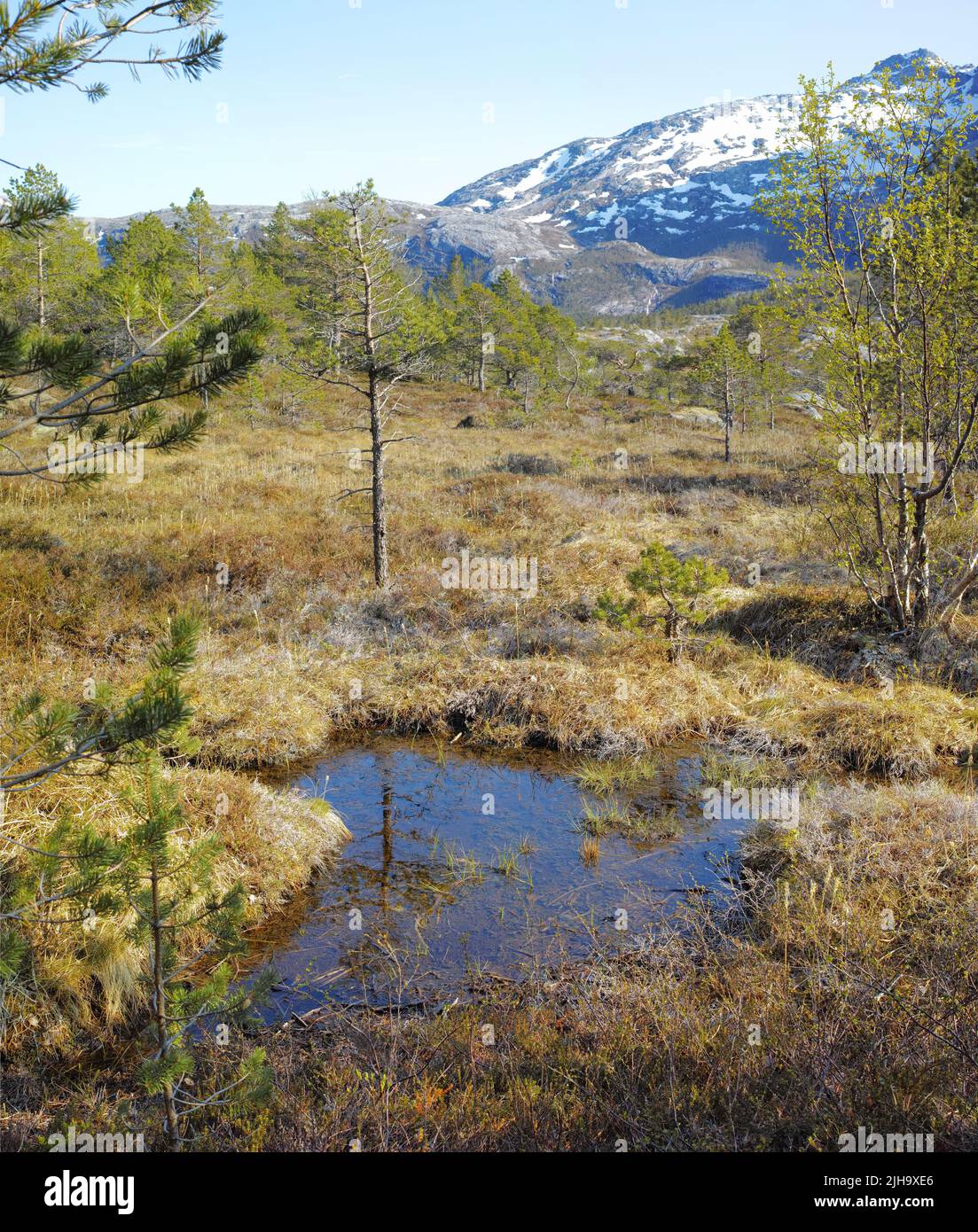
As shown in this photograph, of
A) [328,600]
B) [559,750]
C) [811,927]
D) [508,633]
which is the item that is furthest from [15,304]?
[811,927]

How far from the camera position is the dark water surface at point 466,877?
621cm

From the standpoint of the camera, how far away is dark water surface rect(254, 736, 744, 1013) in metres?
6.21

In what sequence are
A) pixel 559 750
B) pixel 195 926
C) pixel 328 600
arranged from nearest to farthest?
pixel 195 926, pixel 559 750, pixel 328 600

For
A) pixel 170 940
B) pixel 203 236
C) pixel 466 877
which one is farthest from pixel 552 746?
pixel 203 236

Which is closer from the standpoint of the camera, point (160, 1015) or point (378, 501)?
point (160, 1015)

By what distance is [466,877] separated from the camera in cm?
750

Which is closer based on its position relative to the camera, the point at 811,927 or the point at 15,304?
the point at 811,927

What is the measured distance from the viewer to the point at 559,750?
1074 cm

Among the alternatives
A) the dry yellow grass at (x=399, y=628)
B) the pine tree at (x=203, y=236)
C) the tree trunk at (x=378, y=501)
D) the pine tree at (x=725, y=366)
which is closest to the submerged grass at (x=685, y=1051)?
the dry yellow grass at (x=399, y=628)

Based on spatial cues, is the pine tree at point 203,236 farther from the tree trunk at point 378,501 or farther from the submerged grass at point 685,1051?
the submerged grass at point 685,1051

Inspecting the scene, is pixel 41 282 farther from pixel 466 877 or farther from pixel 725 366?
pixel 466 877

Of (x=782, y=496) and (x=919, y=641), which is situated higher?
(x=782, y=496)

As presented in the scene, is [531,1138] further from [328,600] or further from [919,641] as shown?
[328,600]
